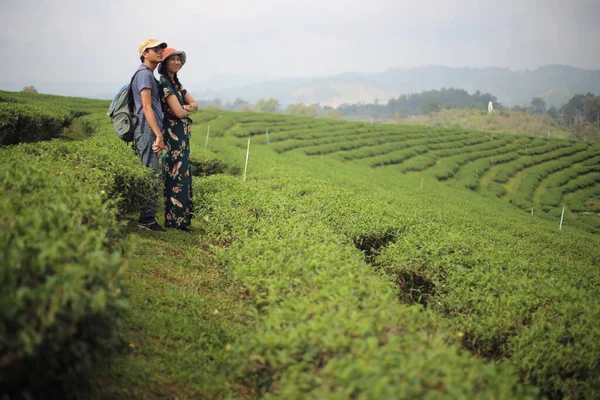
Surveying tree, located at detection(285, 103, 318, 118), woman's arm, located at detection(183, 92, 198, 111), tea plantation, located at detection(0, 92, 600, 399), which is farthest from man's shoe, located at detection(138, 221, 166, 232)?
tree, located at detection(285, 103, 318, 118)

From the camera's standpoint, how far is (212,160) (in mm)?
10555

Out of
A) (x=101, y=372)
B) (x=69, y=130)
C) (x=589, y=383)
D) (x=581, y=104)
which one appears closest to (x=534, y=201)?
(x=69, y=130)

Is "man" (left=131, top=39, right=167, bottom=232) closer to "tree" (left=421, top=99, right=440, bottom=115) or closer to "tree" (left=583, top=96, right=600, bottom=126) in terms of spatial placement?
"tree" (left=583, top=96, right=600, bottom=126)

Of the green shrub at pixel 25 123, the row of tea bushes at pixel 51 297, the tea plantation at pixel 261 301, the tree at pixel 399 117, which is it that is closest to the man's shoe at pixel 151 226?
the tea plantation at pixel 261 301

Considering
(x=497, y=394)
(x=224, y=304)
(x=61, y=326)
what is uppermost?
(x=61, y=326)

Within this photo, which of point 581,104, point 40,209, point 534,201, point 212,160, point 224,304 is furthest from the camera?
point 581,104

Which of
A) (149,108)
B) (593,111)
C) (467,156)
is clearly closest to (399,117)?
(593,111)

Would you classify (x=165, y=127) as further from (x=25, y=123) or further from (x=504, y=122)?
(x=504, y=122)

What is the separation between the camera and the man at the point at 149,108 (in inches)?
215

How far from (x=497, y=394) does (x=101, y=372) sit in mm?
2345

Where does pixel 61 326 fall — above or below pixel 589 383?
above

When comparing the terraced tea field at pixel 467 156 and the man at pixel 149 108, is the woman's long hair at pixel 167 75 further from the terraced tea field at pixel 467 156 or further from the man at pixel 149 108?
the terraced tea field at pixel 467 156

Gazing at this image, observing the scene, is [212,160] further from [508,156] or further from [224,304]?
[508,156]

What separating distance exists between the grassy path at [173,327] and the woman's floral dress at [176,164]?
61cm
